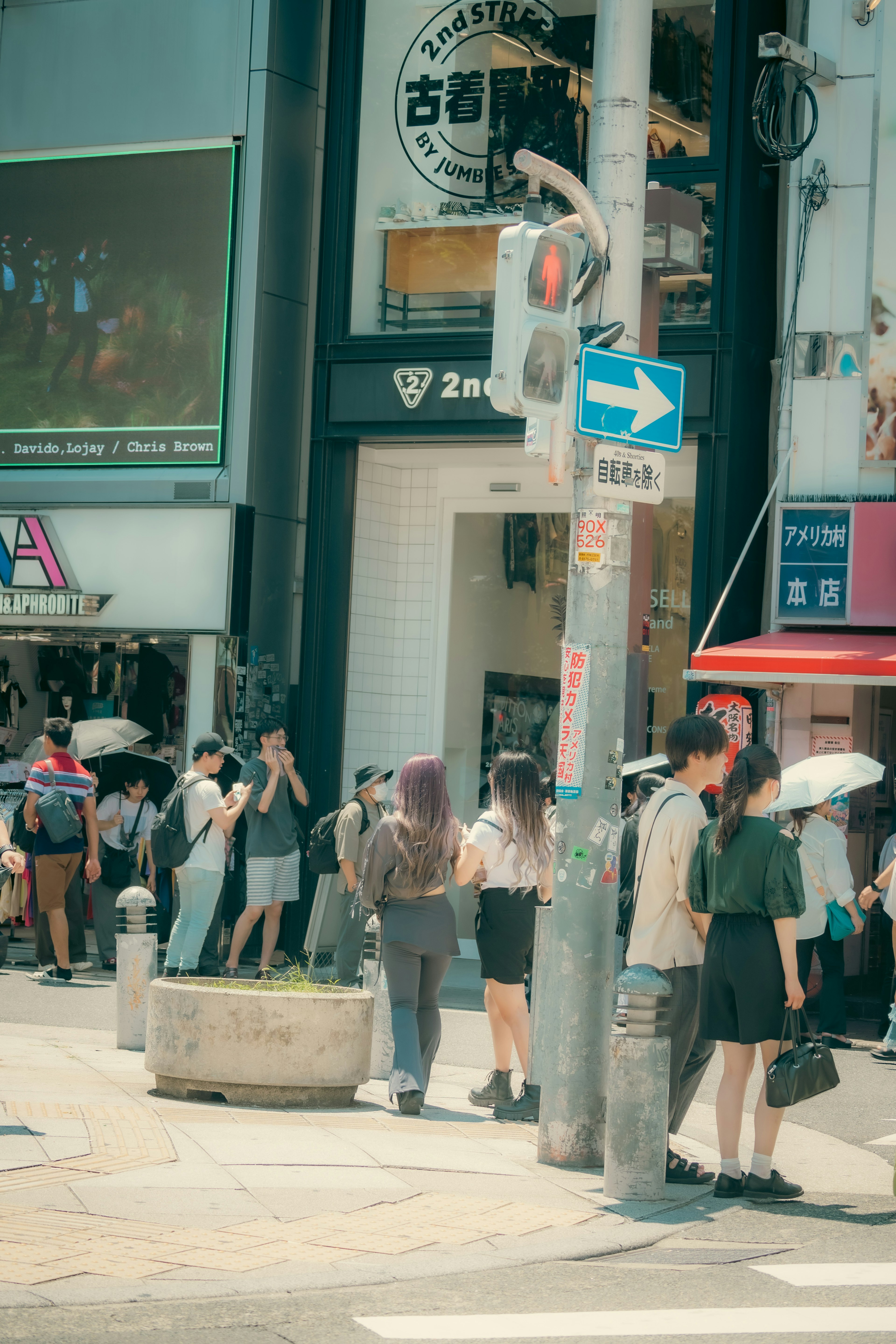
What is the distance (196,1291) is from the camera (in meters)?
5.06

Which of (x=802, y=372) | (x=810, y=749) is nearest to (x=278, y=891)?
(x=810, y=749)

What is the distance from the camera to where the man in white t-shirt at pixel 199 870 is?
11312mm

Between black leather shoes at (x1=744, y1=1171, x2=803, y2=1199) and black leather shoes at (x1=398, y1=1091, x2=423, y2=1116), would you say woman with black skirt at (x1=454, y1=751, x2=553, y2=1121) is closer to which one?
black leather shoes at (x1=398, y1=1091, x2=423, y2=1116)

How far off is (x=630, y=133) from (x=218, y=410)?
7839 mm

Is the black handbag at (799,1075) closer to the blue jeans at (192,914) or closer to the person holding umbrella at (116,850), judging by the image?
the blue jeans at (192,914)

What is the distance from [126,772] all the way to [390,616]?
2.81 metres

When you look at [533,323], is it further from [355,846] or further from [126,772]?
[126,772]

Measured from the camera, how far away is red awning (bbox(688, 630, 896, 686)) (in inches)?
452

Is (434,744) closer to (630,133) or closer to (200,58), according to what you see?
(200,58)

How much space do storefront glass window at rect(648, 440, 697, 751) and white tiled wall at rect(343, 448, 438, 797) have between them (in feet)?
7.34

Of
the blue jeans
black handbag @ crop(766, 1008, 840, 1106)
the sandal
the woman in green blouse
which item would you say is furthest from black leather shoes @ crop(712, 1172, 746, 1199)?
the blue jeans

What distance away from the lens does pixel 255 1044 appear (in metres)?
7.86

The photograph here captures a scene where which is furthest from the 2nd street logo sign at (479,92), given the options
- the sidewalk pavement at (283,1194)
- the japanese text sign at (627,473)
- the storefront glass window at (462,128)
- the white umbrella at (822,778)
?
the sidewalk pavement at (283,1194)

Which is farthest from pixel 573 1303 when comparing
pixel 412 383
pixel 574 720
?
pixel 412 383
